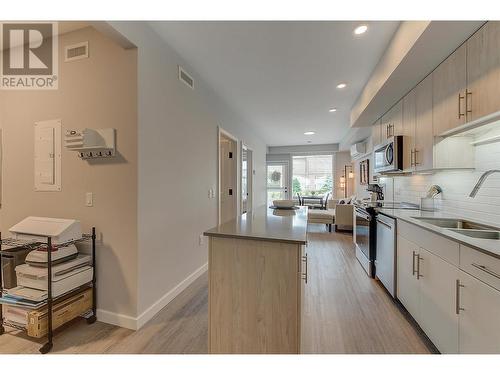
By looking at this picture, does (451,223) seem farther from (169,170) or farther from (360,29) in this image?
(169,170)

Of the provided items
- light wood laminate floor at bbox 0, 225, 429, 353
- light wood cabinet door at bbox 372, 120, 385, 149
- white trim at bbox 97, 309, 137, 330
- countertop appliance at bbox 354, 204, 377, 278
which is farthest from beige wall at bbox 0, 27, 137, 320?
light wood cabinet door at bbox 372, 120, 385, 149

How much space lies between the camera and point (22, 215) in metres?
2.25

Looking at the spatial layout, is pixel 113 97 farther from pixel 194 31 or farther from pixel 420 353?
pixel 420 353

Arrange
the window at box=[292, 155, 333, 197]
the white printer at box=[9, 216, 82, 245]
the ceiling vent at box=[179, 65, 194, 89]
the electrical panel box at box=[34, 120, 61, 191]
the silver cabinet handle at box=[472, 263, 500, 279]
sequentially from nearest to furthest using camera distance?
the silver cabinet handle at box=[472, 263, 500, 279], the white printer at box=[9, 216, 82, 245], the electrical panel box at box=[34, 120, 61, 191], the ceiling vent at box=[179, 65, 194, 89], the window at box=[292, 155, 333, 197]

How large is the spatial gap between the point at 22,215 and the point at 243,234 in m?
2.38

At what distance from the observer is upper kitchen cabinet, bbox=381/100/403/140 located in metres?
2.96

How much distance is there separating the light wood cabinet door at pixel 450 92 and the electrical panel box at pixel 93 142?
288cm

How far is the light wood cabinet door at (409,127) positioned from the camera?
2627 mm

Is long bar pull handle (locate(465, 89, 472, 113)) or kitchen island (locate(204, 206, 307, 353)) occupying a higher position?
long bar pull handle (locate(465, 89, 472, 113))

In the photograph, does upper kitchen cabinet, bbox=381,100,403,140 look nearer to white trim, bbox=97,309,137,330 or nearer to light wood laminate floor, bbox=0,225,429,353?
light wood laminate floor, bbox=0,225,429,353

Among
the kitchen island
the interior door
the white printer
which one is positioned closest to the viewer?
the kitchen island

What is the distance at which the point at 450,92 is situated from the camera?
77.3 inches

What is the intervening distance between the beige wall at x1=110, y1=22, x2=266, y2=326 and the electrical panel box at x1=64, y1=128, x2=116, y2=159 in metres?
0.27
